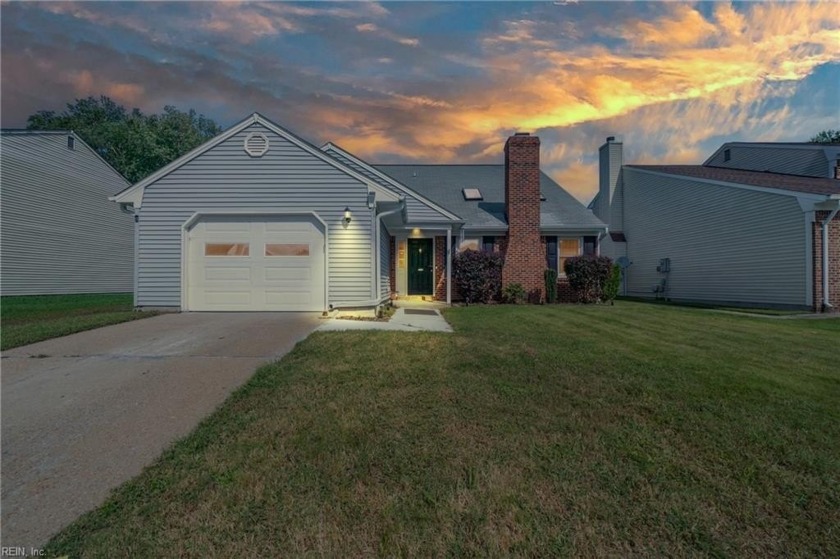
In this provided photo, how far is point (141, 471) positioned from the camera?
2.76 metres

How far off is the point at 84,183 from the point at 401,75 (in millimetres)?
16826

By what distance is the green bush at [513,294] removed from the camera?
13.9 m

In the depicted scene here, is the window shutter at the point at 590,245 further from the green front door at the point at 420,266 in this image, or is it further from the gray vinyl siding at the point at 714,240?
the green front door at the point at 420,266

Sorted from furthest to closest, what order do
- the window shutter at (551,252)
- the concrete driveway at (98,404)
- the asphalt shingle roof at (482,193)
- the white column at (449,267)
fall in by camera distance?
the window shutter at (551,252) → the asphalt shingle roof at (482,193) → the white column at (449,267) → the concrete driveway at (98,404)

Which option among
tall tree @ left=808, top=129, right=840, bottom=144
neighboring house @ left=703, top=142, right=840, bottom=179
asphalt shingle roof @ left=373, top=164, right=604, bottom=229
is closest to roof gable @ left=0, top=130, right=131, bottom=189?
asphalt shingle roof @ left=373, top=164, right=604, bottom=229

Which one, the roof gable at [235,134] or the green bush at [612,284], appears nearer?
the roof gable at [235,134]

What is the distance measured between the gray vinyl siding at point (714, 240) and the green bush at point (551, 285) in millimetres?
6136

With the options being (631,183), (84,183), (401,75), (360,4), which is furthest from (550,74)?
(84,183)

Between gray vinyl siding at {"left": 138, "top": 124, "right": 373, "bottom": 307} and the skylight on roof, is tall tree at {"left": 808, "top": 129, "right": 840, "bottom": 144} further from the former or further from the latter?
gray vinyl siding at {"left": 138, "top": 124, "right": 373, "bottom": 307}

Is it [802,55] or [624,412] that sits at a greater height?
[802,55]

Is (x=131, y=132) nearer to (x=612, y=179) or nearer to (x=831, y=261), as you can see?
(x=612, y=179)

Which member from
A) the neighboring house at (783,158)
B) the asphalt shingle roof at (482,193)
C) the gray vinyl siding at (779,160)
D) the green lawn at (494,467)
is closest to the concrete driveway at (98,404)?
the green lawn at (494,467)

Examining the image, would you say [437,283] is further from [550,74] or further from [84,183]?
[84,183]

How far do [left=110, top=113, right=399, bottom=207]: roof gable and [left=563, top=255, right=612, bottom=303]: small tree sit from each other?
24.1ft
